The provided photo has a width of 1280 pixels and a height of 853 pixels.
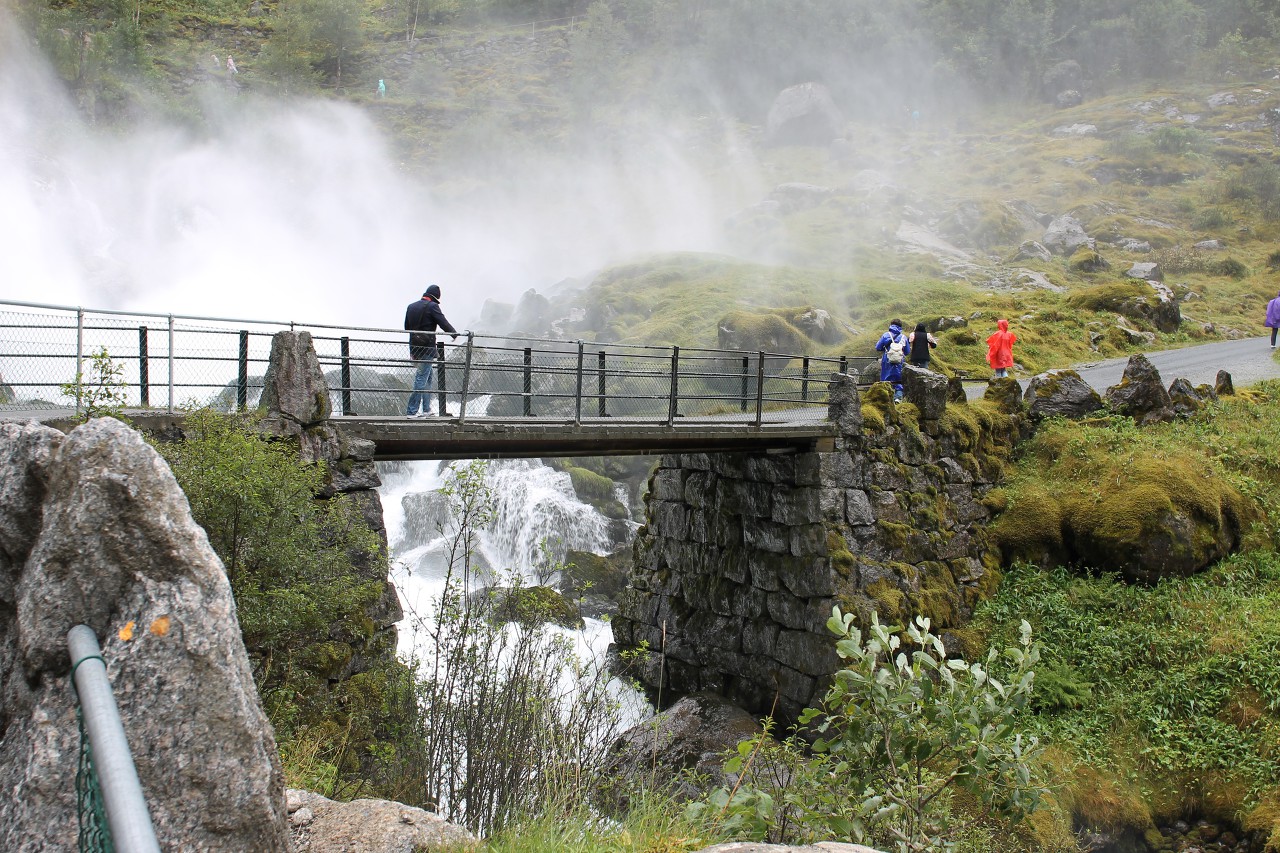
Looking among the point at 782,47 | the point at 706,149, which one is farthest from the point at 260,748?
the point at 782,47

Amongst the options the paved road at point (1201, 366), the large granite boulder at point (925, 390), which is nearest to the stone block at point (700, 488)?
the large granite boulder at point (925, 390)

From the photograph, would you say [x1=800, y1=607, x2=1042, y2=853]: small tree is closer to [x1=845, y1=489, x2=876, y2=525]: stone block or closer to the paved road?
[x1=845, y1=489, x2=876, y2=525]: stone block

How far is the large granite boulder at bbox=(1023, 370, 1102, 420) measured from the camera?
1575 centimetres

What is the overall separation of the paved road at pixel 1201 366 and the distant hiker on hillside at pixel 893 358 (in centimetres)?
384

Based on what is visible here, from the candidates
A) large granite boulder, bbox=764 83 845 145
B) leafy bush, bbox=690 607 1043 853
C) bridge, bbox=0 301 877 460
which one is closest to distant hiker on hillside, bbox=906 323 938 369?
bridge, bbox=0 301 877 460

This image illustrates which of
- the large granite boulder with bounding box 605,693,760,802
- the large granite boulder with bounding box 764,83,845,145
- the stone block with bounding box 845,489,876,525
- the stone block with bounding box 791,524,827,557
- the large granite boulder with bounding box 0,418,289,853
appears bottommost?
the large granite boulder with bounding box 605,693,760,802

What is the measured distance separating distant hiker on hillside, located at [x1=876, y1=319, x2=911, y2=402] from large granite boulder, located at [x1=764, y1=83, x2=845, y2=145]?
47.2 m

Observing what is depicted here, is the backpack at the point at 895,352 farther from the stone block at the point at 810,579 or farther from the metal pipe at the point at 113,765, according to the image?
the metal pipe at the point at 113,765

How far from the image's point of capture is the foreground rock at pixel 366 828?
406 centimetres

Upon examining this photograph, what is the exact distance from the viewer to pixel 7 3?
151ft

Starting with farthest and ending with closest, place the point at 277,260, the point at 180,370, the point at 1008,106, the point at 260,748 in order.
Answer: the point at 1008,106 → the point at 277,260 → the point at 180,370 → the point at 260,748

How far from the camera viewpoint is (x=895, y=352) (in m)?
14.4

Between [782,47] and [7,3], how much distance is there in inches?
1922

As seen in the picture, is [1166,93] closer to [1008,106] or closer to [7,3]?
[1008,106]
